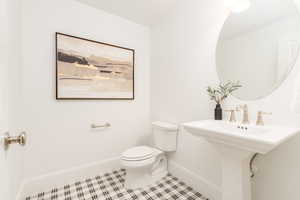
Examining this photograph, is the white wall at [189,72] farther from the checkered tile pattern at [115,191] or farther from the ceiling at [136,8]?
the checkered tile pattern at [115,191]

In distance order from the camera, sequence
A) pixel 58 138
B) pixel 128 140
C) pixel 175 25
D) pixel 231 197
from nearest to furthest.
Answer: pixel 231 197 → pixel 58 138 → pixel 175 25 → pixel 128 140

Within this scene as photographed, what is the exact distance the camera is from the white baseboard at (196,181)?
4.60 feet

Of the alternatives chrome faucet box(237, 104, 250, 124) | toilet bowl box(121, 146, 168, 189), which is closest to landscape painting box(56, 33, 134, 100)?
toilet bowl box(121, 146, 168, 189)

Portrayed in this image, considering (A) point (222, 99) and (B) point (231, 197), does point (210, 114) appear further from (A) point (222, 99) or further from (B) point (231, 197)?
(B) point (231, 197)

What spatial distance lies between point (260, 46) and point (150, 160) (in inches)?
59.3

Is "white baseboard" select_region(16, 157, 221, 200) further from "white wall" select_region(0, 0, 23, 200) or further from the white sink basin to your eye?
the white sink basin

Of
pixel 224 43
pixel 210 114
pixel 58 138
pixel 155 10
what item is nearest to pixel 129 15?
pixel 155 10

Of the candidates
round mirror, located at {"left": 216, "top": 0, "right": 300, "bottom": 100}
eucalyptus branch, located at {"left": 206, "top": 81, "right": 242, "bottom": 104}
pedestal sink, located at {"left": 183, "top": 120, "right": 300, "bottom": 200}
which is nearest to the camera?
A: pedestal sink, located at {"left": 183, "top": 120, "right": 300, "bottom": 200}

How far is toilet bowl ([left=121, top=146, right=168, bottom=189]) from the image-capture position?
1.56m

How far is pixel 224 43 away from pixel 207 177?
4.46 ft

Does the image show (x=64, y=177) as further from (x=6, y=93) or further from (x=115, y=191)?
(x=6, y=93)

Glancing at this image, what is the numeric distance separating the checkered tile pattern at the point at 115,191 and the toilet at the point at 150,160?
8 cm

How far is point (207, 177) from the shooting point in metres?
1.49

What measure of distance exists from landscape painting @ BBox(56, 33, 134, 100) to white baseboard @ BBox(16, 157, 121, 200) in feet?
2.89
